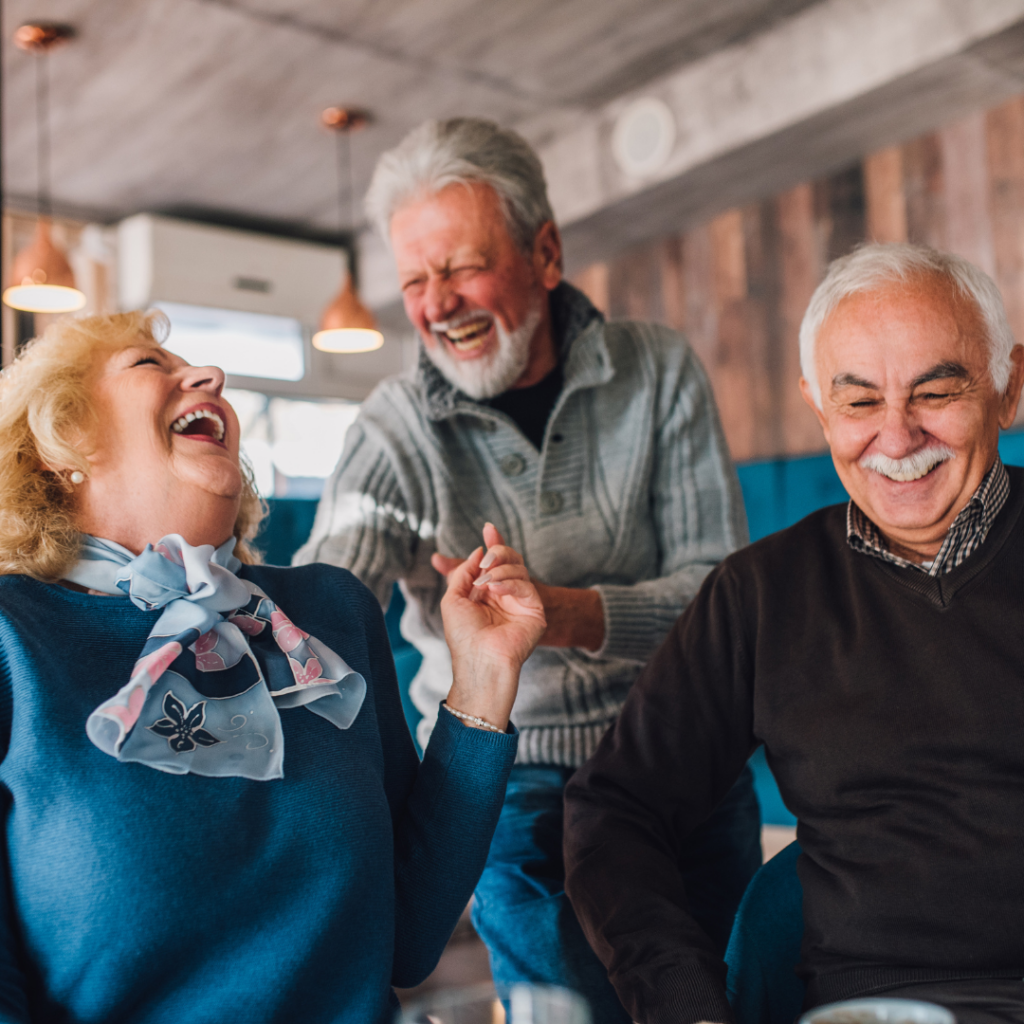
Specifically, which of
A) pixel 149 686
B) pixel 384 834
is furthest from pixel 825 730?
pixel 149 686

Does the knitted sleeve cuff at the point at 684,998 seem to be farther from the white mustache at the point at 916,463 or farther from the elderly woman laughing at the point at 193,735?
the white mustache at the point at 916,463

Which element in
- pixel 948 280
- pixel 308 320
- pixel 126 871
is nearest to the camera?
pixel 126 871

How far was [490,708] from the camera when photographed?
1263 millimetres

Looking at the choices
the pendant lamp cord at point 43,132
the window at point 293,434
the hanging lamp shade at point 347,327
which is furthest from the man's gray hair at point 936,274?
the window at point 293,434

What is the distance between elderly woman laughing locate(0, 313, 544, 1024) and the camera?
0.99 m

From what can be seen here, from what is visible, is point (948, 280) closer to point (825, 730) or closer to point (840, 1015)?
point (825, 730)

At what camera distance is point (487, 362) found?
176 cm

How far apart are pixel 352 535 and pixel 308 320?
596 centimetres

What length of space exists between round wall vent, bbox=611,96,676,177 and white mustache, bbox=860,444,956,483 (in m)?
3.98

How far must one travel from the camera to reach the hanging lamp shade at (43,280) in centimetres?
450

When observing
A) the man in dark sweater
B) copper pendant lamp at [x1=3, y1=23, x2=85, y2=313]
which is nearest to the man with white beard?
the man in dark sweater

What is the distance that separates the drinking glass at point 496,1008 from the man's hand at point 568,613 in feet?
2.73

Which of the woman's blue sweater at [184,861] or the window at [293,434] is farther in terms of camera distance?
the window at [293,434]

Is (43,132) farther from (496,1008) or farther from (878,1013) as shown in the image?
(878,1013)
